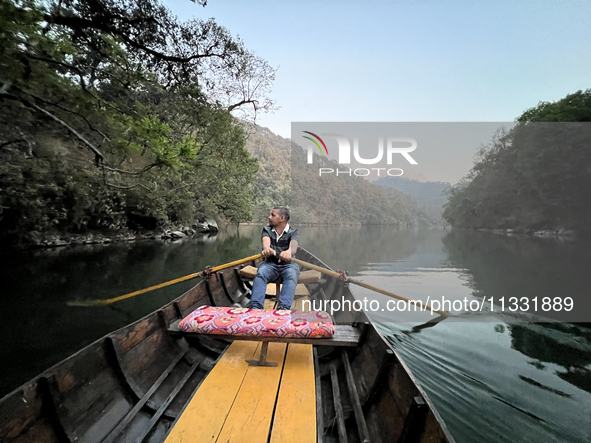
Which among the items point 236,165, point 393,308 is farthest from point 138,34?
point 236,165

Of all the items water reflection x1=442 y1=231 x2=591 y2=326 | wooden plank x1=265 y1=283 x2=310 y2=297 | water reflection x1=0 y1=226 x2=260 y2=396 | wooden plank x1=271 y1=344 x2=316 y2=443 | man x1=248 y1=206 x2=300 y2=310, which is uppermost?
man x1=248 y1=206 x2=300 y2=310

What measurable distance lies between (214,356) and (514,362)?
441cm

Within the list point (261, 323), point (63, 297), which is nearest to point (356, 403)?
point (261, 323)

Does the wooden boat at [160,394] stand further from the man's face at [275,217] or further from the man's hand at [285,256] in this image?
the man's face at [275,217]

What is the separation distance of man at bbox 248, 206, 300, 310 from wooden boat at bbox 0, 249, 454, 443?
3.05ft

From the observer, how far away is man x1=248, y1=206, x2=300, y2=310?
3.86 metres

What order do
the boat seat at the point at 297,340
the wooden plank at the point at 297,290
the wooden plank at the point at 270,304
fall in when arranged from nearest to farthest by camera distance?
the boat seat at the point at 297,340
the wooden plank at the point at 270,304
the wooden plank at the point at 297,290

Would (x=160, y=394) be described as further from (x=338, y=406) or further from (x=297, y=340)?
(x=338, y=406)

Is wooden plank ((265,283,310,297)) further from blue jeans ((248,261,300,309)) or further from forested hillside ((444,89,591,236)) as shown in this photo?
forested hillside ((444,89,591,236))

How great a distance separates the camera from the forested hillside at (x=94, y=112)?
5332 mm

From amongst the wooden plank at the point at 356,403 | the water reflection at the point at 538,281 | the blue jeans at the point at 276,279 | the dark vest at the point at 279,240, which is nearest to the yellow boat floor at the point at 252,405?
the wooden plank at the point at 356,403

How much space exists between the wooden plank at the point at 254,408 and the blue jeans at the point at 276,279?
1.11 meters

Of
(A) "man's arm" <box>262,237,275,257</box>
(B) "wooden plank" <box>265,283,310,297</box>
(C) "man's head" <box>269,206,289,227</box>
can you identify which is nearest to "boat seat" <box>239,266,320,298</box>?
(B) "wooden plank" <box>265,283,310,297</box>

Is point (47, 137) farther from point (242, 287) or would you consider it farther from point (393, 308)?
point (393, 308)
